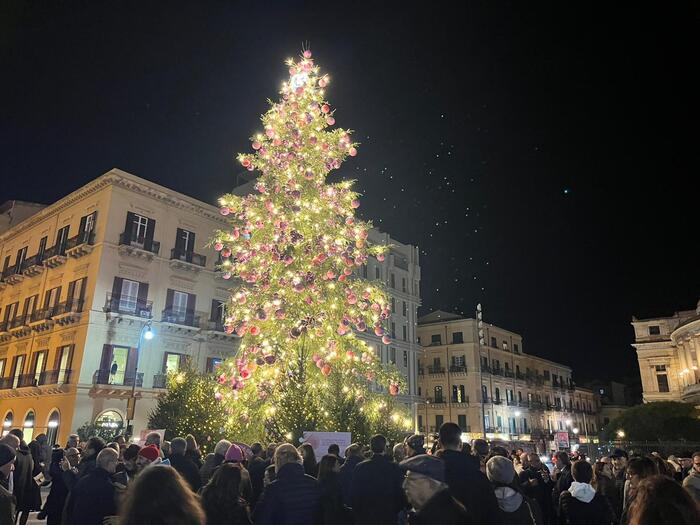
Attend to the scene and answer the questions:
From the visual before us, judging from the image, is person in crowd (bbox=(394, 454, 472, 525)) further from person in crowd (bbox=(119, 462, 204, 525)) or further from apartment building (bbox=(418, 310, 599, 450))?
apartment building (bbox=(418, 310, 599, 450))

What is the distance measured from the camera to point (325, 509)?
5.77 m

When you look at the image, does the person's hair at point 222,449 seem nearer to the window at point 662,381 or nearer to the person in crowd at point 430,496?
the person in crowd at point 430,496

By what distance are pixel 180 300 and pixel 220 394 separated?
18.8 m

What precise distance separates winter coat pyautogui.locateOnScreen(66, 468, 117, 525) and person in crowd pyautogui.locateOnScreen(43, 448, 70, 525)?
146 inches

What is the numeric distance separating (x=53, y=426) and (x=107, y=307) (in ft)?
23.6

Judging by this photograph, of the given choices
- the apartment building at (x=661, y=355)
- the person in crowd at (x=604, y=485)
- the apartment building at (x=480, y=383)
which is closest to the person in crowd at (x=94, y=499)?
the person in crowd at (x=604, y=485)

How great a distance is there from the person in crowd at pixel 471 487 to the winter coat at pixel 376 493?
1223 millimetres

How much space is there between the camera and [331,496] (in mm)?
5953

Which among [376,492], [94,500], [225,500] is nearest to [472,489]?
[376,492]

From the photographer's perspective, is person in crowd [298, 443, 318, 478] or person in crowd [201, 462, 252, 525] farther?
person in crowd [298, 443, 318, 478]

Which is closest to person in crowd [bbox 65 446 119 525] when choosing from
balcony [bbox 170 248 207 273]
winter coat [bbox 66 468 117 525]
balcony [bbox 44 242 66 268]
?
winter coat [bbox 66 468 117 525]

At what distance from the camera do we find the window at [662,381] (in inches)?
2350

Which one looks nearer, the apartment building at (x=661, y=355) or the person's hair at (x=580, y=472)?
the person's hair at (x=580, y=472)

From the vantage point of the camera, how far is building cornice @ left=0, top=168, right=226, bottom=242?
30.2 m
